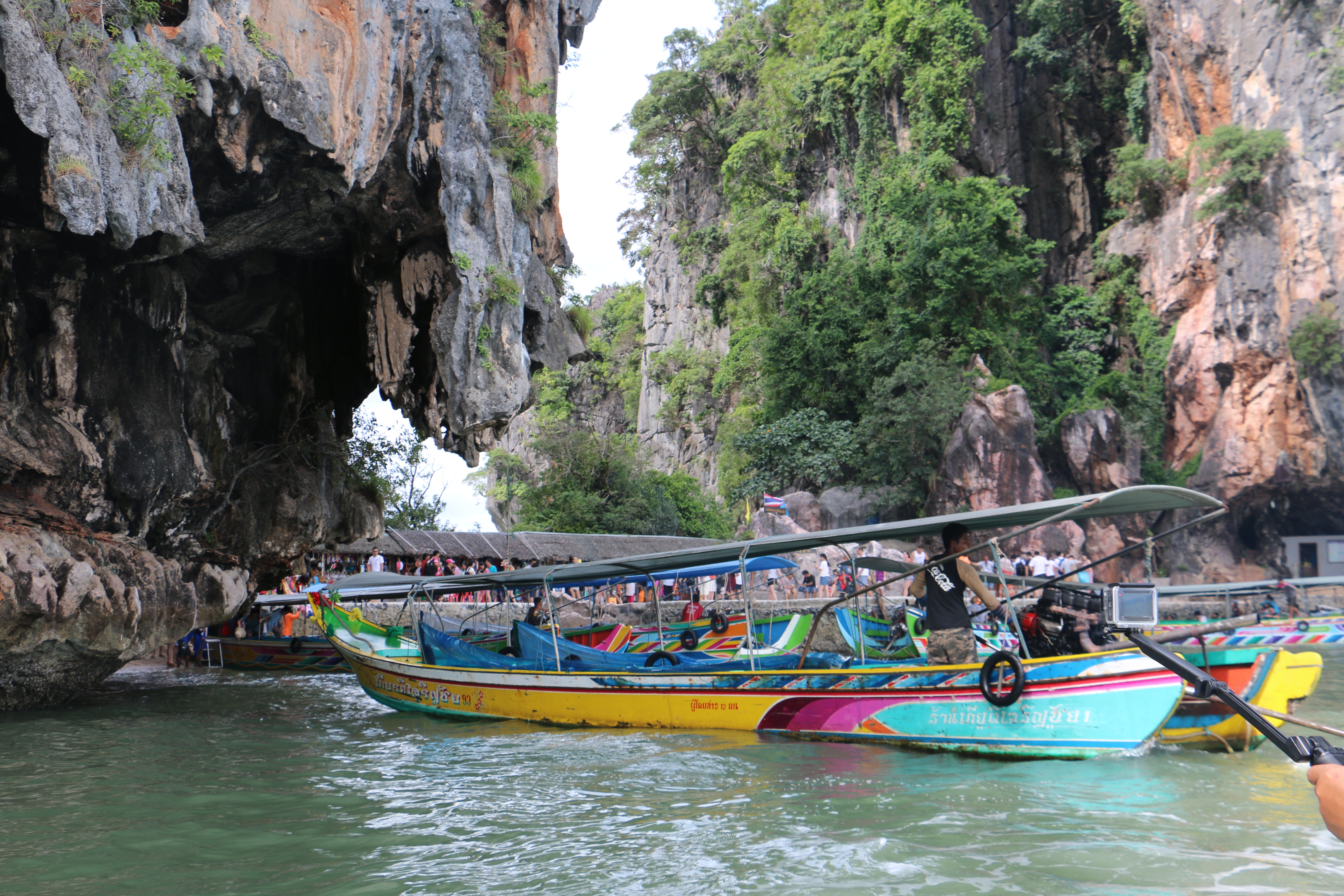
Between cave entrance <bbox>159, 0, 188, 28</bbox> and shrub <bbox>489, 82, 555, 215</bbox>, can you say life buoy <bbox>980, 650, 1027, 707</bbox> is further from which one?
cave entrance <bbox>159, 0, 188, 28</bbox>

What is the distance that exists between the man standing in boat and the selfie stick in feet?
16.1

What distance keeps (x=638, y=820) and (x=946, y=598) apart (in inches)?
151

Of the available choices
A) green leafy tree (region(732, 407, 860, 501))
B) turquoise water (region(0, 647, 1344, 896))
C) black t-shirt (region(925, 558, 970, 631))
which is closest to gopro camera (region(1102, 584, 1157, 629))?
turquoise water (region(0, 647, 1344, 896))

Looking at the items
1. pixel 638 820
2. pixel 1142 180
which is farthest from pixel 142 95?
pixel 1142 180

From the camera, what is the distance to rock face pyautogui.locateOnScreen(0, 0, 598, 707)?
8.23 metres

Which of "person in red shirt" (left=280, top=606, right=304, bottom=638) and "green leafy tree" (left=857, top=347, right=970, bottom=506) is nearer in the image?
"person in red shirt" (left=280, top=606, right=304, bottom=638)

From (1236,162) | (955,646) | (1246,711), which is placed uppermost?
(1236,162)

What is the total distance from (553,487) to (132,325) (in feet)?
73.2

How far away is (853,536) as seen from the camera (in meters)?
8.94

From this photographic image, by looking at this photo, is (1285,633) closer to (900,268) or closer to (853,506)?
(853,506)

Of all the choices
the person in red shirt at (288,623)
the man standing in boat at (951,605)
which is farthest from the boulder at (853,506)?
the man standing in boat at (951,605)

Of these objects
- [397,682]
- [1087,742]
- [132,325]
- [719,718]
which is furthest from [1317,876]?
[132,325]

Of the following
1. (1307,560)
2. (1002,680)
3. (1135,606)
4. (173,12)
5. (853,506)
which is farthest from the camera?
(853,506)

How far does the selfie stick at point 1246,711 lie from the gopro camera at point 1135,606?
7.94 feet
